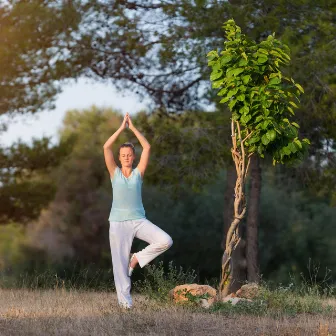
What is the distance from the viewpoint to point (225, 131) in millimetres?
15711

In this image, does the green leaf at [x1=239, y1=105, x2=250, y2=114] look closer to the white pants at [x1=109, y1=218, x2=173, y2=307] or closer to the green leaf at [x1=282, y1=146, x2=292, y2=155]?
the green leaf at [x1=282, y1=146, x2=292, y2=155]

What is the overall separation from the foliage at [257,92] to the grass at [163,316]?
6.85ft

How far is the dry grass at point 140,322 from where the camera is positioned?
756cm

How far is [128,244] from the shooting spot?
30.7 ft

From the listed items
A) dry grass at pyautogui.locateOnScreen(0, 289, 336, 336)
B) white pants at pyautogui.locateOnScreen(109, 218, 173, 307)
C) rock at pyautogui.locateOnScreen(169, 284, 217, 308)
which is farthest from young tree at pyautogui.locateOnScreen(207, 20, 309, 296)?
dry grass at pyautogui.locateOnScreen(0, 289, 336, 336)

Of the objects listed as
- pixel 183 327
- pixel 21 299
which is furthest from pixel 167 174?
pixel 183 327

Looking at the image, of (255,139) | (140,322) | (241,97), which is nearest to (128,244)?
(140,322)

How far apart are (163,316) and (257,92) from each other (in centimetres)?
341

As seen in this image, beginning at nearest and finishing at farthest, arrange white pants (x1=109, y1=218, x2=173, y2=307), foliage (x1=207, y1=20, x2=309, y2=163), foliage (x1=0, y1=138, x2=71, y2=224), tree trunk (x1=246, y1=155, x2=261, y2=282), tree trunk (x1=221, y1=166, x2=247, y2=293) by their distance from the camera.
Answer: white pants (x1=109, y1=218, x2=173, y2=307)
foliage (x1=207, y1=20, x2=309, y2=163)
tree trunk (x1=246, y1=155, x2=261, y2=282)
tree trunk (x1=221, y1=166, x2=247, y2=293)
foliage (x1=0, y1=138, x2=71, y2=224)

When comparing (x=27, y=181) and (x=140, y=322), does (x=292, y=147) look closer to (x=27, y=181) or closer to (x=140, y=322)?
(x=140, y=322)

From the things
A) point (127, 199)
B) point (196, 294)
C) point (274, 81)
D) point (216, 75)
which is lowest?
point (196, 294)

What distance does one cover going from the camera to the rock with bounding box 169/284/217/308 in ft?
31.3

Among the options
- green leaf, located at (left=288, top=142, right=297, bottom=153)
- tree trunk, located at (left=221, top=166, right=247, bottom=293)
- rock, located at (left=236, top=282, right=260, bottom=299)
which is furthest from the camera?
tree trunk, located at (left=221, top=166, right=247, bottom=293)

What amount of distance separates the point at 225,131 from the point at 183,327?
8.33 metres
